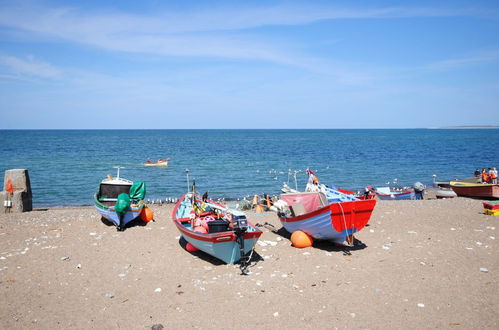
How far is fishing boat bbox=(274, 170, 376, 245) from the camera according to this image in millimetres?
11344

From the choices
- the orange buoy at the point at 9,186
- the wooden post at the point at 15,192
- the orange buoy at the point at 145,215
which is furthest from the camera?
the orange buoy at the point at 9,186

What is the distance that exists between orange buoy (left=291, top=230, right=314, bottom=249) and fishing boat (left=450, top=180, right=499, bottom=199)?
14979 mm

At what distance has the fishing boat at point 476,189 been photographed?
2147 cm

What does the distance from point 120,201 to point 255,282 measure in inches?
280

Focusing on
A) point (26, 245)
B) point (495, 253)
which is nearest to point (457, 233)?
point (495, 253)

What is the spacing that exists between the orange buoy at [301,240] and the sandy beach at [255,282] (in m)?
0.25

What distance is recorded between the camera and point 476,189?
72.7 ft

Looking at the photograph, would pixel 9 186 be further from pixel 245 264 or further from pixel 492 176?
pixel 492 176

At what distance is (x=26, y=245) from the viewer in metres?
12.6

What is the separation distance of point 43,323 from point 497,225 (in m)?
16.2

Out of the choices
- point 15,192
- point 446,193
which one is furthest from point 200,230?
point 446,193

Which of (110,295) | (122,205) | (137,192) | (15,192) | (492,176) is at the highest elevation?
(492,176)

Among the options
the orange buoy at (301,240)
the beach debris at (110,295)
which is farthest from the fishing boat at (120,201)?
the orange buoy at (301,240)

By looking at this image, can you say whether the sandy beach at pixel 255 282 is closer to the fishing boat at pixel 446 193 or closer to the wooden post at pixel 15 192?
the wooden post at pixel 15 192
